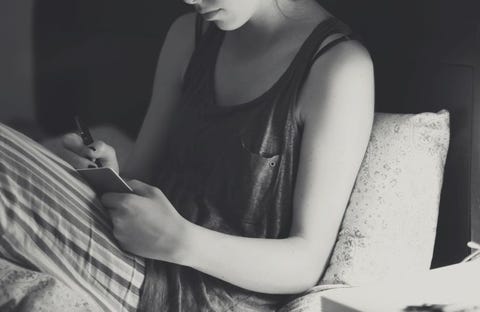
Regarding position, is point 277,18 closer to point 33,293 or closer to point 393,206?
point 393,206

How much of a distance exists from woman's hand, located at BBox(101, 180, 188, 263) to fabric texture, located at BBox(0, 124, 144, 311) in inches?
0.8

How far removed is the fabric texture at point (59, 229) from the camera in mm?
981

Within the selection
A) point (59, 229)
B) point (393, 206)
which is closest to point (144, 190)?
point (59, 229)

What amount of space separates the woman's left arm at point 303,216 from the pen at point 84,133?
164mm

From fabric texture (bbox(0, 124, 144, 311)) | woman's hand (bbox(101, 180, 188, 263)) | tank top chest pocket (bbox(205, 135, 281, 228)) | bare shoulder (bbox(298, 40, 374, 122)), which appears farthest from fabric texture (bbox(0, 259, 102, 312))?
bare shoulder (bbox(298, 40, 374, 122))

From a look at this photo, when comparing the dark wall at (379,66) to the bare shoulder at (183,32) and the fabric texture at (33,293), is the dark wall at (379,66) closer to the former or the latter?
the bare shoulder at (183,32)

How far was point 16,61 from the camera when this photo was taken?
121 cm

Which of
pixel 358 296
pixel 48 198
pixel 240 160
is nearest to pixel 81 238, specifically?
pixel 48 198

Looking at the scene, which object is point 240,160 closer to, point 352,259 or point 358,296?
point 352,259

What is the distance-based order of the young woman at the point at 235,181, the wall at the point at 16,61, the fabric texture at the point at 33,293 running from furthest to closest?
the wall at the point at 16,61 → the young woman at the point at 235,181 → the fabric texture at the point at 33,293

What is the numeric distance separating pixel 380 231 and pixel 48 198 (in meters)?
0.51

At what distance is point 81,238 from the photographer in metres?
1.05

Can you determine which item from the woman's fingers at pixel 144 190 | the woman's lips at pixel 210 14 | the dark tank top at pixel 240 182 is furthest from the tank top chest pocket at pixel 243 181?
the woman's lips at pixel 210 14

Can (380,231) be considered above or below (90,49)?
below
